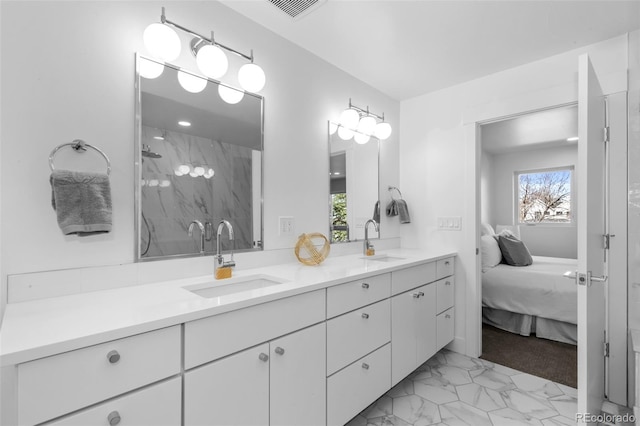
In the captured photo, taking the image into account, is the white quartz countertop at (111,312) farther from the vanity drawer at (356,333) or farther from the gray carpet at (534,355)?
the gray carpet at (534,355)

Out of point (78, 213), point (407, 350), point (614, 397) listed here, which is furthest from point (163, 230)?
point (614, 397)

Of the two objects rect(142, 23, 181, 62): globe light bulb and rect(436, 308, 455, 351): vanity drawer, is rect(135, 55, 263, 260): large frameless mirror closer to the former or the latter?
rect(142, 23, 181, 62): globe light bulb

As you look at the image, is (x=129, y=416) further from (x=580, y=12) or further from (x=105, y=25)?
(x=580, y=12)

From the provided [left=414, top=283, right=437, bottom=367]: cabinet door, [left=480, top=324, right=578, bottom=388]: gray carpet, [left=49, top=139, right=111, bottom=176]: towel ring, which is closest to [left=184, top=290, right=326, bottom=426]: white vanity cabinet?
[left=49, top=139, right=111, bottom=176]: towel ring

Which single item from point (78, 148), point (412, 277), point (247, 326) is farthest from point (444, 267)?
point (78, 148)

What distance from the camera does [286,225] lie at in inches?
77.7

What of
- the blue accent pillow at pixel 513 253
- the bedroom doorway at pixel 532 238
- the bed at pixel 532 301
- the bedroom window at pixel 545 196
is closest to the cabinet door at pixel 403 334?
the bedroom doorway at pixel 532 238

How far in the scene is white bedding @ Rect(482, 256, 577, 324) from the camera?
8.95 ft

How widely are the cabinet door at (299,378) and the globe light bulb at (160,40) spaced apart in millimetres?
1345

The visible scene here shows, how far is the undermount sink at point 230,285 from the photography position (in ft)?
4.56

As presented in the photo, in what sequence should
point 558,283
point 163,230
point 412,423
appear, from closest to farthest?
point 163,230 < point 412,423 < point 558,283

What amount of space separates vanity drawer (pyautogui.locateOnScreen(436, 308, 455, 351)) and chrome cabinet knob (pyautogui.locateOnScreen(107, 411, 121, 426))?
2.12 m

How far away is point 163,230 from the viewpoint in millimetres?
1443

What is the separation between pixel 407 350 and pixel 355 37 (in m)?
2.06
